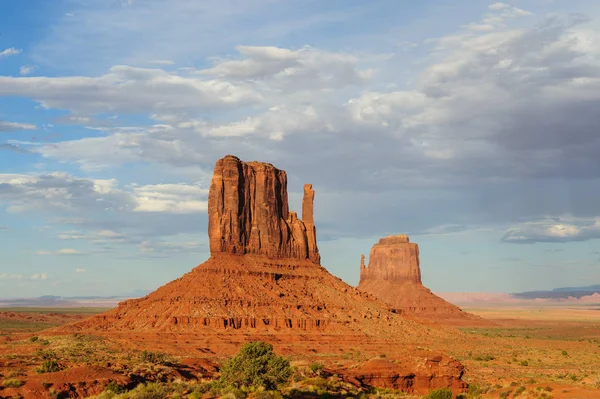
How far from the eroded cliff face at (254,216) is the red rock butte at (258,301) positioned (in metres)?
0.15

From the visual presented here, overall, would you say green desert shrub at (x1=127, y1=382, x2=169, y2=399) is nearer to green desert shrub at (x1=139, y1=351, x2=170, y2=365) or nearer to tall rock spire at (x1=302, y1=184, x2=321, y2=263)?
green desert shrub at (x1=139, y1=351, x2=170, y2=365)

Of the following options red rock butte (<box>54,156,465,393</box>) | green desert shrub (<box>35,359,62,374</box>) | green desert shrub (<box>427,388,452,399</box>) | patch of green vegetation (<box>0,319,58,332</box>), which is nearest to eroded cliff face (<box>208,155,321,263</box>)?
red rock butte (<box>54,156,465,393</box>)

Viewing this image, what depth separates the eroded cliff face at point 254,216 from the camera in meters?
114

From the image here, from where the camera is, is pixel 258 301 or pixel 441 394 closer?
pixel 441 394

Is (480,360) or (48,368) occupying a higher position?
(48,368)

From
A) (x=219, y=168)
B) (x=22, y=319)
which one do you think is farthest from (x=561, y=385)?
(x=22, y=319)

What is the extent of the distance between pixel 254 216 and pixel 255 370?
7415 cm

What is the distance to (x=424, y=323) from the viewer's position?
385ft

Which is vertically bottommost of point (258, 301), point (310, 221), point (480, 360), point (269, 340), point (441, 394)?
point (480, 360)

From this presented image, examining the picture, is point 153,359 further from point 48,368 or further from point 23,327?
point 23,327

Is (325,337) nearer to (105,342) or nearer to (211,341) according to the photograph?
(211,341)

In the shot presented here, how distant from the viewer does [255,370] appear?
1775 inches

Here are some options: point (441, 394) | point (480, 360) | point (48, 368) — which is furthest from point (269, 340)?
point (48, 368)

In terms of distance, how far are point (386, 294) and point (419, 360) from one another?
14535 centimetres
